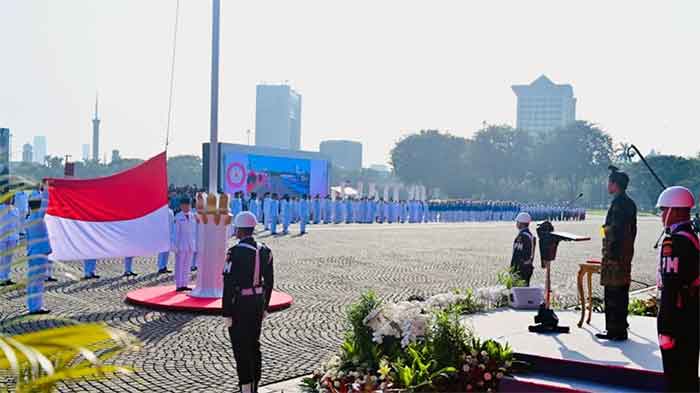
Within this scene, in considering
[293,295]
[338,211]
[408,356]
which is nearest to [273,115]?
[338,211]

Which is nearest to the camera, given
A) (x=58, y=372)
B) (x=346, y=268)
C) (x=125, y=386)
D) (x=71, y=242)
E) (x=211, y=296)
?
(x=58, y=372)

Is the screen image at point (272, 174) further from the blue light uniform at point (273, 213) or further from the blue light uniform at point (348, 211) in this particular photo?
the blue light uniform at point (273, 213)

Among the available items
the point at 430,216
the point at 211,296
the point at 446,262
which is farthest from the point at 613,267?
the point at 430,216

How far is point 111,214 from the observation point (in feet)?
33.3

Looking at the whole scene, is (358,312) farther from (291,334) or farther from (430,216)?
(430,216)

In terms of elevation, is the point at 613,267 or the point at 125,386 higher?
the point at 613,267

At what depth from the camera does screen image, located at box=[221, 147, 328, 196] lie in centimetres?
3438

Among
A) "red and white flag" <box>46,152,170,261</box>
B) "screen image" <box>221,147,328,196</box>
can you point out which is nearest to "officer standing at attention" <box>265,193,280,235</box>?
"screen image" <box>221,147,328,196</box>

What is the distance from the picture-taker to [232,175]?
113ft

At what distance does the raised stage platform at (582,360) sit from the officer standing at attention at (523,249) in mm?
2315

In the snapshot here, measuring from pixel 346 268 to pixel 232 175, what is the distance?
19.2 metres

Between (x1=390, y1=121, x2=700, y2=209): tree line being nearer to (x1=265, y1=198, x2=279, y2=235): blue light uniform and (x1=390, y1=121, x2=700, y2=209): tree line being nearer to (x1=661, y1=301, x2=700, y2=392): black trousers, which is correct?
(x1=265, y1=198, x2=279, y2=235): blue light uniform

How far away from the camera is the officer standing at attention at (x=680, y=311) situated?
5.03m

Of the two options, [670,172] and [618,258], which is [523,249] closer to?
[618,258]
